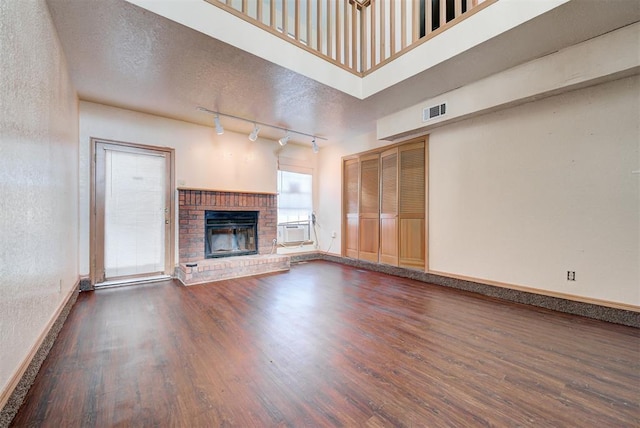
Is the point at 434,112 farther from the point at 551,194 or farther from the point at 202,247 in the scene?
the point at 202,247

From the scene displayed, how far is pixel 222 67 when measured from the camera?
2869 mm

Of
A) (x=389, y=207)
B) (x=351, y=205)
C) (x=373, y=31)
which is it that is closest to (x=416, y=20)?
(x=373, y=31)

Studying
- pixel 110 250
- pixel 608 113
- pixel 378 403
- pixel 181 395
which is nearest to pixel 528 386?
pixel 378 403

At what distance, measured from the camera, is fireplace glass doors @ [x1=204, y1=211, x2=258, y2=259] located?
476 cm

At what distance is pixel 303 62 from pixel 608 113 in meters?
3.16

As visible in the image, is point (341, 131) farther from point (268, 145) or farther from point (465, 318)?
point (465, 318)

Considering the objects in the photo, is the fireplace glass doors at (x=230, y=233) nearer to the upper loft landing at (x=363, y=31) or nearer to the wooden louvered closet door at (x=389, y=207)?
the wooden louvered closet door at (x=389, y=207)

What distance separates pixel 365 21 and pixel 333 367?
14.6 feet

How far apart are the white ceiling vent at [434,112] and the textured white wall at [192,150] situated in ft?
9.91

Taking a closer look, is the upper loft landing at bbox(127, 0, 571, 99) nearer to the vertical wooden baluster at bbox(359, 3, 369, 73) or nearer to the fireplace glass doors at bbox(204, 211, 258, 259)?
the vertical wooden baluster at bbox(359, 3, 369, 73)

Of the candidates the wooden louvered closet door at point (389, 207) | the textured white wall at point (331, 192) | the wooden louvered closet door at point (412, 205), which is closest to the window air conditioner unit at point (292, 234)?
the textured white wall at point (331, 192)

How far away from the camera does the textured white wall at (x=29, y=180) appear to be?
1.30 metres

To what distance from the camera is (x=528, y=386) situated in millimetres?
1601

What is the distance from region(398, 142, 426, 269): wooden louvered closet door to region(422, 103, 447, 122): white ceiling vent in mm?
655
